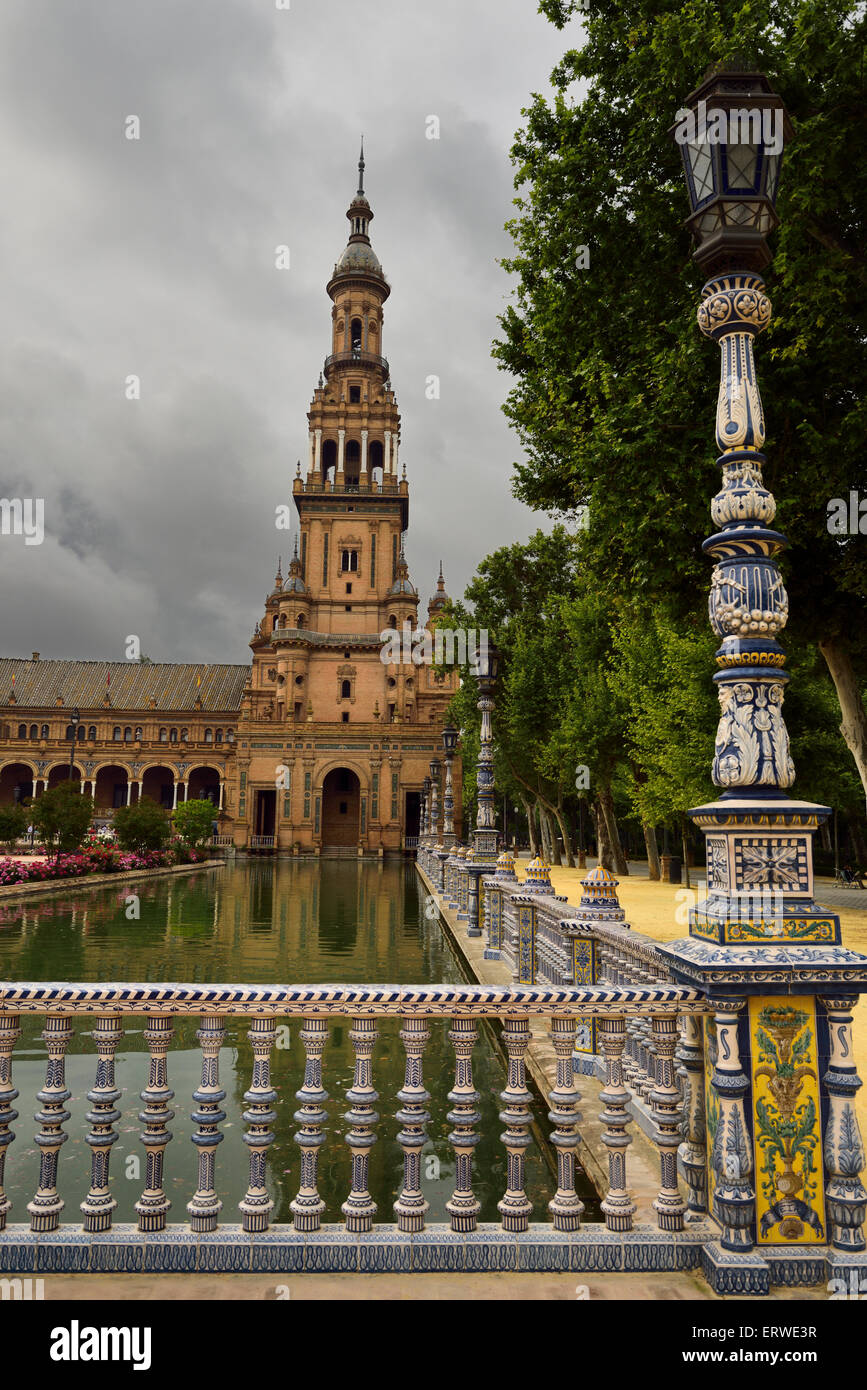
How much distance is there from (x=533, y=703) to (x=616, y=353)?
20796 mm

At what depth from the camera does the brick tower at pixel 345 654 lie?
57.9 metres

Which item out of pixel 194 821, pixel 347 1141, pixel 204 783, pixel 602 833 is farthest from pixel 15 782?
pixel 347 1141

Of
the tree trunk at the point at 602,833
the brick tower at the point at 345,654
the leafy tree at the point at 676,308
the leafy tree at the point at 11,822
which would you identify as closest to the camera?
the leafy tree at the point at 676,308

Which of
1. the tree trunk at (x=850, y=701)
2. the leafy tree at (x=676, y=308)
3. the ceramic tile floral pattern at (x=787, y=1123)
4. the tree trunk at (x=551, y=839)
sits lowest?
the tree trunk at (x=551, y=839)


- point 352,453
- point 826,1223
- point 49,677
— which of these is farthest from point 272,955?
point 49,677

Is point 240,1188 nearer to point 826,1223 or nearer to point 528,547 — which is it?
point 826,1223

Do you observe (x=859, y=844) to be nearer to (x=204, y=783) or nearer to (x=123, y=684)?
(x=204, y=783)

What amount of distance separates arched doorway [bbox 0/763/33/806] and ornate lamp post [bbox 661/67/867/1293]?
82.0m

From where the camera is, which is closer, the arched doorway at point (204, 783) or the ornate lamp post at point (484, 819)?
the ornate lamp post at point (484, 819)

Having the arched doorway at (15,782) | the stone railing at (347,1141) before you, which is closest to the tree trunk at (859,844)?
the stone railing at (347,1141)

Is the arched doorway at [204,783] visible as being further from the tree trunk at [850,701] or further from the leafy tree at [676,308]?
the tree trunk at [850,701]

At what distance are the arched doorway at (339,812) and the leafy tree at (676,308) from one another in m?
48.4

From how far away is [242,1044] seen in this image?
8.73m

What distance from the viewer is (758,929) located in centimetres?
365
